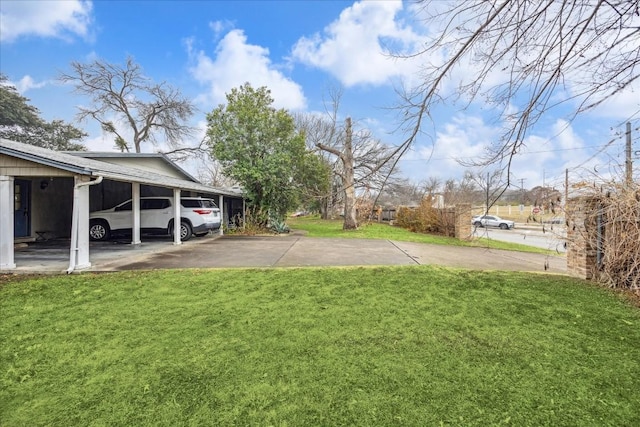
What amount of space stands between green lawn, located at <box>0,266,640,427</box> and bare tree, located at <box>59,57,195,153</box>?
92.7ft

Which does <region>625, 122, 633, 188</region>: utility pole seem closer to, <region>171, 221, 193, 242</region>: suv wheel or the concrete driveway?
the concrete driveway

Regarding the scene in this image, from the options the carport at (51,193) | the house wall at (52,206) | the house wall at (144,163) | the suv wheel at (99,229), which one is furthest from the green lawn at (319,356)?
the house wall at (144,163)

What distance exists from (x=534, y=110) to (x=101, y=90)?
34.0 m

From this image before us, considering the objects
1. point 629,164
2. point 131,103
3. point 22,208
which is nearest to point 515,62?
point 629,164

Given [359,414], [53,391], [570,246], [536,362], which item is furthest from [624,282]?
[53,391]

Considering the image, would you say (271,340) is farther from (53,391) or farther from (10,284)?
(10,284)

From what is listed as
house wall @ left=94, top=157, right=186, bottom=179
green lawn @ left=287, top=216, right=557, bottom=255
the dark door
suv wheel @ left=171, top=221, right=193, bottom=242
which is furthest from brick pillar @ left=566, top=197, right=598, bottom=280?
house wall @ left=94, top=157, right=186, bottom=179

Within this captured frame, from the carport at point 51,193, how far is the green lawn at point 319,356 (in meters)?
2.01

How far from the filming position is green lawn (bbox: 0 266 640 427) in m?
2.35

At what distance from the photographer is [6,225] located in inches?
268

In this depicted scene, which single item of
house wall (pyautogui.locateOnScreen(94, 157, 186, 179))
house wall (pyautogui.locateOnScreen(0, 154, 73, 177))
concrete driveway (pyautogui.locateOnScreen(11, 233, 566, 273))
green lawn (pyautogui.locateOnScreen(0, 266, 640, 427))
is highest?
house wall (pyautogui.locateOnScreen(94, 157, 186, 179))

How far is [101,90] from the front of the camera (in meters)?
27.8

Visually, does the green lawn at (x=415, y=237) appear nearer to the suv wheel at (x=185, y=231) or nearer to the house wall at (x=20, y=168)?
the suv wheel at (x=185, y=231)

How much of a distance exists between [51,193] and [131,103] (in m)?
20.0
